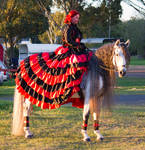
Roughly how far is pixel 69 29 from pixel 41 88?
1.37m

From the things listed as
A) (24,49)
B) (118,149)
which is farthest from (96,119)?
(24,49)

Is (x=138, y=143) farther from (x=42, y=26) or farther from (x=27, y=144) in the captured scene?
(x=42, y=26)

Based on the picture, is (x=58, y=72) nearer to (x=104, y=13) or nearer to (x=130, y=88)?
(x=130, y=88)

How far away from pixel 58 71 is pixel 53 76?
0.58 ft

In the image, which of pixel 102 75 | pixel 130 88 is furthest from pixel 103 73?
pixel 130 88

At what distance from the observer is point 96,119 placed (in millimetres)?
8148

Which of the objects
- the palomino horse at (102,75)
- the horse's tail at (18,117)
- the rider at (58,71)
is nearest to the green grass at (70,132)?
the horse's tail at (18,117)

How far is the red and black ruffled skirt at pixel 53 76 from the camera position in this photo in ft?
25.4

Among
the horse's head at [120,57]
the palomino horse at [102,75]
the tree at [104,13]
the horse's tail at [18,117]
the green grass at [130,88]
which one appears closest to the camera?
the horse's head at [120,57]

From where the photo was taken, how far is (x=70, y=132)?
A: 8.77 meters

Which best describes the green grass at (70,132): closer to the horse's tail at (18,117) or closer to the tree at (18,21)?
the horse's tail at (18,117)

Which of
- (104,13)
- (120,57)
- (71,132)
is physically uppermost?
(104,13)

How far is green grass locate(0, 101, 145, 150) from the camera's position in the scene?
7.41 meters

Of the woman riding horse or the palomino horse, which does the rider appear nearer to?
the woman riding horse
